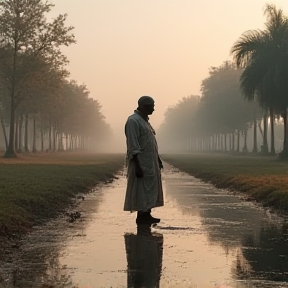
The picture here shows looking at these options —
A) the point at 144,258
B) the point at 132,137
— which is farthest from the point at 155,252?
the point at 132,137

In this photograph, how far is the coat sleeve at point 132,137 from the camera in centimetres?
1110

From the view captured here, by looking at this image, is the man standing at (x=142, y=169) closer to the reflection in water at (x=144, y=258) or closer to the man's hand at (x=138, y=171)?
the man's hand at (x=138, y=171)

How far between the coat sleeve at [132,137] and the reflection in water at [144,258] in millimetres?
1495

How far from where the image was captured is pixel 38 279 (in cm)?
624

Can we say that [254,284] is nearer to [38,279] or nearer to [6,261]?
[38,279]

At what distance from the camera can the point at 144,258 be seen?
25.2 feet

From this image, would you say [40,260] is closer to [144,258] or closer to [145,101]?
[144,258]

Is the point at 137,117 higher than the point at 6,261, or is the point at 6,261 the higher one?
the point at 137,117

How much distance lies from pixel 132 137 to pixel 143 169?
664 millimetres

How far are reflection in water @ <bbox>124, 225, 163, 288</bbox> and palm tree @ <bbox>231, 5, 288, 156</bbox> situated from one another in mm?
40184

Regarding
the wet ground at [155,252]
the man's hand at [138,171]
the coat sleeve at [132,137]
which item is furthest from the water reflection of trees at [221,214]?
the coat sleeve at [132,137]

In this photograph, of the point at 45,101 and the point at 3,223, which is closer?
the point at 3,223

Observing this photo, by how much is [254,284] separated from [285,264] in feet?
4.48

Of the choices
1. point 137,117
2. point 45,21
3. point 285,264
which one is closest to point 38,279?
point 285,264
